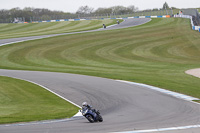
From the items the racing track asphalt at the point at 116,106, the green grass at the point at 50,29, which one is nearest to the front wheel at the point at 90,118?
the racing track asphalt at the point at 116,106

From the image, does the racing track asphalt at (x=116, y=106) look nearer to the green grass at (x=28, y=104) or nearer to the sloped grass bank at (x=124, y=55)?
the green grass at (x=28, y=104)

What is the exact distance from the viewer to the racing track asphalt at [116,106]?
43.1ft

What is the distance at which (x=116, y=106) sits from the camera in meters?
18.3

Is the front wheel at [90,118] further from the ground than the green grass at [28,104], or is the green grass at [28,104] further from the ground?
the front wheel at [90,118]

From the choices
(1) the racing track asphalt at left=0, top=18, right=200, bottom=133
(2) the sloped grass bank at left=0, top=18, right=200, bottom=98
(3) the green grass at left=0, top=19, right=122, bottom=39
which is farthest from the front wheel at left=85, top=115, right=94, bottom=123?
(3) the green grass at left=0, top=19, right=122, bottom=39

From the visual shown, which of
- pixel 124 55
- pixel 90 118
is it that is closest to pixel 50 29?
pixel 124 55

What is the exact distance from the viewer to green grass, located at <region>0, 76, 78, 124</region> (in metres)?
15.5

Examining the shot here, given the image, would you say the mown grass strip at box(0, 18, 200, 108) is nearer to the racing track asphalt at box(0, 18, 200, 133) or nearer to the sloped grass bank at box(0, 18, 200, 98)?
the sloped grass bank at box(0, 18, 200, 98)

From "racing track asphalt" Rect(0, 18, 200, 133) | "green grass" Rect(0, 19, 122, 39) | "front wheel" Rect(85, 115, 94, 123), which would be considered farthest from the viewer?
"green grass" Rect(0, 19, 122, 39)

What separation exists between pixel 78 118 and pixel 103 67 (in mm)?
21792

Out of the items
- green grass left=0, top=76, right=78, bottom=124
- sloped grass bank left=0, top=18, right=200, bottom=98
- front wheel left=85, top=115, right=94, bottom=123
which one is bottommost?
sloped grass bank left=0, top=18, right=200, bottom=98

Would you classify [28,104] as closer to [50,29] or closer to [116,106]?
[116,106]

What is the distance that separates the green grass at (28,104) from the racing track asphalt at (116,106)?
3.59ft

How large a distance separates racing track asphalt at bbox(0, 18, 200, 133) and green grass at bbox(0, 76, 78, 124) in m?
1.09
